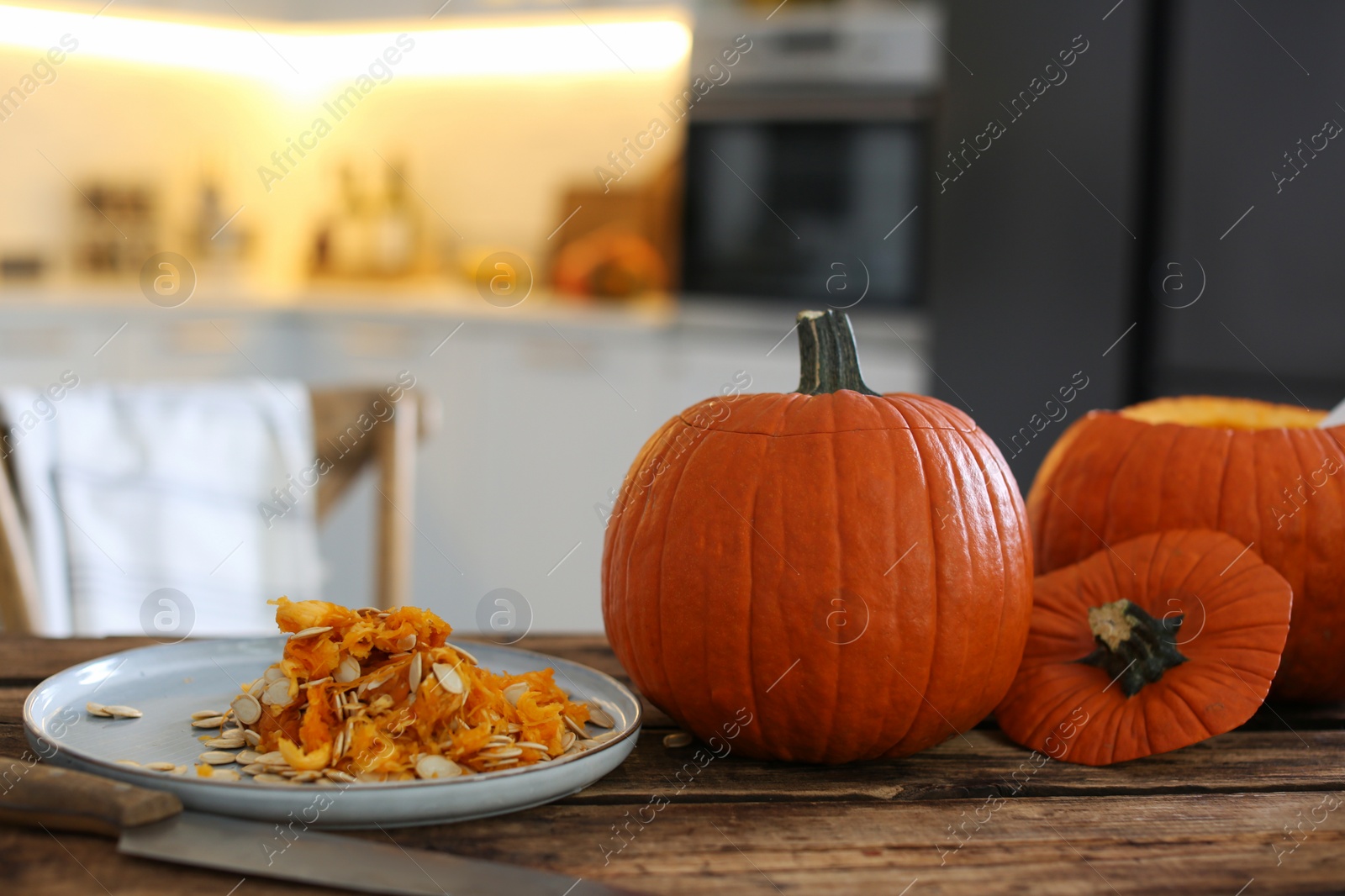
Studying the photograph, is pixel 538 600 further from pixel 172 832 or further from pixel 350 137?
pixel 172 832

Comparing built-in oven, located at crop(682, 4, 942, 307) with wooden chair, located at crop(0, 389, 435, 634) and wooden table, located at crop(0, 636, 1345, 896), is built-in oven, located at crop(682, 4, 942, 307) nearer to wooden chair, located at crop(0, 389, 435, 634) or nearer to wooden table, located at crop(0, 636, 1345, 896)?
wooden chair, located at crop(0, 389, 435, 634)

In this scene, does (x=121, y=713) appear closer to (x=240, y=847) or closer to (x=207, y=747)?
(x=207, y=747)

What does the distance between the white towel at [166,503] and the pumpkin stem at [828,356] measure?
1040 mm

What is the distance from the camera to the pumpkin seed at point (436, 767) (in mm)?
580

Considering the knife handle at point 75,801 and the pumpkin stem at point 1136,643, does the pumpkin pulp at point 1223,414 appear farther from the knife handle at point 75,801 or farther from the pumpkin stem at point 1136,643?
the knife handle at point 75,801

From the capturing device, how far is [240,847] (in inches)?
20.6

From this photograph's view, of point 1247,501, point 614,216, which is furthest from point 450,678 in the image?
point 614,216

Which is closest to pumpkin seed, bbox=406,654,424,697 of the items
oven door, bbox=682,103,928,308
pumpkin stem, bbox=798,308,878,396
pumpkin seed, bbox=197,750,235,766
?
pumpkin seed, bbox=197,750,235,766

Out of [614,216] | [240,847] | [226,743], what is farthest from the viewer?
[614,216]

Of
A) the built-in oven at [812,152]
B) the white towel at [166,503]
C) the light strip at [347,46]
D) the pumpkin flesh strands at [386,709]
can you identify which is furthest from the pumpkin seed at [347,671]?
the light strip at [347,46]

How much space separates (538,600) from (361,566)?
25.6 inches

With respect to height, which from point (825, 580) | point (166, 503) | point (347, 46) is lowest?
point (166, 503)

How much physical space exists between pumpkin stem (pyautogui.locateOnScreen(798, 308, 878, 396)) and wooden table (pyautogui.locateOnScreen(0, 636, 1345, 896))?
0.24 m

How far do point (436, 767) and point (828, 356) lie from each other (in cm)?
34
